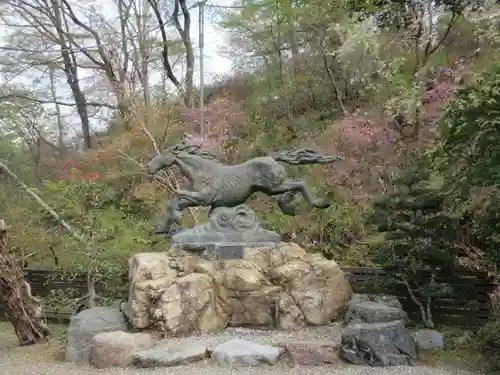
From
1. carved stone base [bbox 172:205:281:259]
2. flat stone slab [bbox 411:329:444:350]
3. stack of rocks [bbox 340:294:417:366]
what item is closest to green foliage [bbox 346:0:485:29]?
carved stone base [bbox 172:205:281:259]

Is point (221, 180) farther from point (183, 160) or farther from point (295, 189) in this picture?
point (295, 189)

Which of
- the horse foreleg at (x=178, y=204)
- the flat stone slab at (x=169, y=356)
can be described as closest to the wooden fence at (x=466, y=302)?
the flat stone slab at (x=169, y=356)

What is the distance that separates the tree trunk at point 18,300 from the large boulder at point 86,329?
1.24 metres

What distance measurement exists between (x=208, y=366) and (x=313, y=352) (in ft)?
3.30

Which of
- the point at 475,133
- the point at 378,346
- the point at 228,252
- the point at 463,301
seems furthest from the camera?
the point at 463,301

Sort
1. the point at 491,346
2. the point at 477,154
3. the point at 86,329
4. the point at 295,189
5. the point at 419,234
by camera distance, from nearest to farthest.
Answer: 1. the point at 491,346
2. the point at 477,154
3. the point at 86,329
4. the point at 419,234
5. the point at 295,189

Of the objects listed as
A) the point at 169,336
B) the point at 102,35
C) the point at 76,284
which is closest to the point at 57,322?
the point at 76,284

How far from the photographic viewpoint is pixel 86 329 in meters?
5.64

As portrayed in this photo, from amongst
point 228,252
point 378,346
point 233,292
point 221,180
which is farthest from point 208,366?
point 221,180

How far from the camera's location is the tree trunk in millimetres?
6512

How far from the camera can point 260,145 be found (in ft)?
45.0

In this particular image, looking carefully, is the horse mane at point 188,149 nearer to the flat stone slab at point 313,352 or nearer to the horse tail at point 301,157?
the horse tail at point 301,157

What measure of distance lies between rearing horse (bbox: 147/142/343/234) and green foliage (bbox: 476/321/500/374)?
2.68 meters

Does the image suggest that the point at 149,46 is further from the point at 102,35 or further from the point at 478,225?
the point at 478,225
